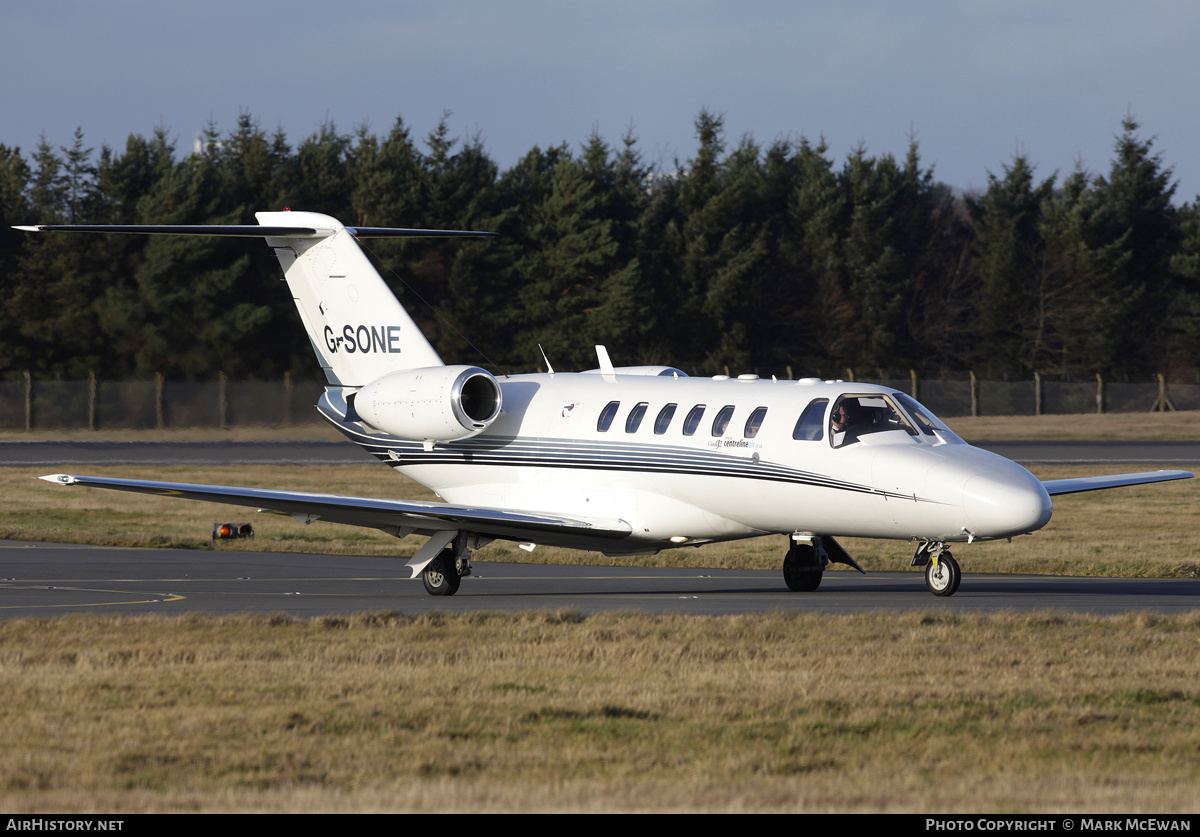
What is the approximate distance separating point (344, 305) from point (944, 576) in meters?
9.84

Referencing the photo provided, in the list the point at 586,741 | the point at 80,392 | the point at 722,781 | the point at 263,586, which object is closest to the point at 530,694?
the point at 586,741

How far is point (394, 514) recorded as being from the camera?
18.5m

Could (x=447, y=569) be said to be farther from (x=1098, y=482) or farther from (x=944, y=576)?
(x=1098, y=482)

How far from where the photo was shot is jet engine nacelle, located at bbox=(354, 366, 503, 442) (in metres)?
20.4

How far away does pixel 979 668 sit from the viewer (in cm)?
1195

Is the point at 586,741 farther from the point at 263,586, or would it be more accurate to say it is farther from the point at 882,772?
the point at 263,586

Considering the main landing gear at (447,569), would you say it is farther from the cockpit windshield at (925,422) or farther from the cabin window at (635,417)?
the cockpit windshield at (925,422)

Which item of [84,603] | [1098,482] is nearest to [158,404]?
[84,603]

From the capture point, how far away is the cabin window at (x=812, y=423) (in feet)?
59.0

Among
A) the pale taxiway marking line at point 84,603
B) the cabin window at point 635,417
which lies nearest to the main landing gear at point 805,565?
the cabin window at point 635,417

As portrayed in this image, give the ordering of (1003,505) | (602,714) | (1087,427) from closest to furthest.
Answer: (602,714), (1003,505), (1087,427)

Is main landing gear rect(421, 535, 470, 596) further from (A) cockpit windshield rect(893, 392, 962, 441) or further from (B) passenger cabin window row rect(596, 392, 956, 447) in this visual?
(A) cockpit windshield rect(893, 392, 962, 441)

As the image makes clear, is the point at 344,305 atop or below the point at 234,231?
below

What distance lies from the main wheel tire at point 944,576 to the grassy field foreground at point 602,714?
285 centimetres
